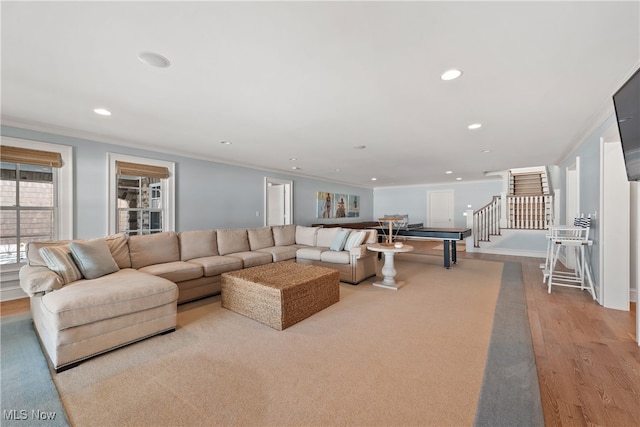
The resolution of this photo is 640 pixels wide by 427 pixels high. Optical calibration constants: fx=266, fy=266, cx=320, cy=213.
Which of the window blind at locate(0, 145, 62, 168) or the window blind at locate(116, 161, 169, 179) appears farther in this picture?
the window blind at locate(116, 161, 169, 179)

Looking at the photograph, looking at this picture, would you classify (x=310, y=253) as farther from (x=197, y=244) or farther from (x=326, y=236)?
(x=197, y=244)

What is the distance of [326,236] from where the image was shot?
17.4 feet

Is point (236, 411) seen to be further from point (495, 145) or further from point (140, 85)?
point (495, 145)

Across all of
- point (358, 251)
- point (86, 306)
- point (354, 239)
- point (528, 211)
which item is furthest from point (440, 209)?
point (86, 306)

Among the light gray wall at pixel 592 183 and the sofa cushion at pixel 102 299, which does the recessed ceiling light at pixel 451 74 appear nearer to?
the light gray wall at pixel 592 183

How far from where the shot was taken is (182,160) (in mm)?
4945

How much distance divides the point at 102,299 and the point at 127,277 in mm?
539

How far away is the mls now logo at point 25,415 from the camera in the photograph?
1.50 m

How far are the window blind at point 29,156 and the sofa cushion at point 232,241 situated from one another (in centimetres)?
231

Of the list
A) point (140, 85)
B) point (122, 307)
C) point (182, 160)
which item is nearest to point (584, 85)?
point (140, 85)

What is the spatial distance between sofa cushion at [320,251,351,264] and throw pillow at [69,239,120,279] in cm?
284

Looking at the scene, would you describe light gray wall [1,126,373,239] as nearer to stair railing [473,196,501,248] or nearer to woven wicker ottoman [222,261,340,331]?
woven wicker ottoman [222,261,340,331]

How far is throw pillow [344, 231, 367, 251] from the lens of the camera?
14.8 feet

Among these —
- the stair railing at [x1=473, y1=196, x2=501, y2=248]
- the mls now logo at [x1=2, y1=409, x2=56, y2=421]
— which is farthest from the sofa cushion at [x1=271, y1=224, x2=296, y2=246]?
the stair railing at [x1=473, y1=196, x2=501, y2=248]
